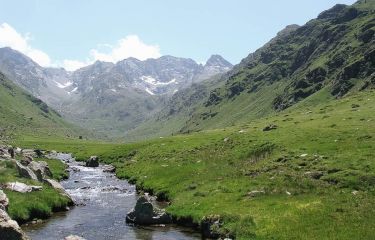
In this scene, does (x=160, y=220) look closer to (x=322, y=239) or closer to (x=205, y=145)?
(x=322, y=239)

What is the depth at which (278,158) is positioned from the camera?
62.7m

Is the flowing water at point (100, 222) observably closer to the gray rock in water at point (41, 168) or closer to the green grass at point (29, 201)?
the green grass at point (29, 201)

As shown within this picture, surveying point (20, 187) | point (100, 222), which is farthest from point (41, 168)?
point (100, 222)

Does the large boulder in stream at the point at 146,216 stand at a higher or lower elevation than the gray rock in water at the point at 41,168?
lower

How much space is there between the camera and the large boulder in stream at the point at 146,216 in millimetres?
45812

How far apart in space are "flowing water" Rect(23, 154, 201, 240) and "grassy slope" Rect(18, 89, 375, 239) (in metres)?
3.55

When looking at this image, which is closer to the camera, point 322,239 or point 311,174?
point 322,239

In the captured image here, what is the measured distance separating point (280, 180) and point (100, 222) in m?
19.1

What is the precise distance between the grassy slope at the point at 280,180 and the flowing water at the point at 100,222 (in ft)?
11.6

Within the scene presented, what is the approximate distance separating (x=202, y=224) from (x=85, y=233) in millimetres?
10406

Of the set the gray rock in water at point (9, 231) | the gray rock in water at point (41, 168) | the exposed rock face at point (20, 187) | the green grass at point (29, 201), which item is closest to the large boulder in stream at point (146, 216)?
the green grass at point (29, 201)

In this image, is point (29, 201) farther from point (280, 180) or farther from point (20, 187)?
point (280, 180)

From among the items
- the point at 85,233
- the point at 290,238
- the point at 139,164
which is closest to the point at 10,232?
the point at 85,233

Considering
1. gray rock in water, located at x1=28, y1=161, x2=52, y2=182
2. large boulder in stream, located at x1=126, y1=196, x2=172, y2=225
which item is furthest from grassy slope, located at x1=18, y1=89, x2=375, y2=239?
gray rock in water, located at x1=28, y1=161, x2=52, y2=182
